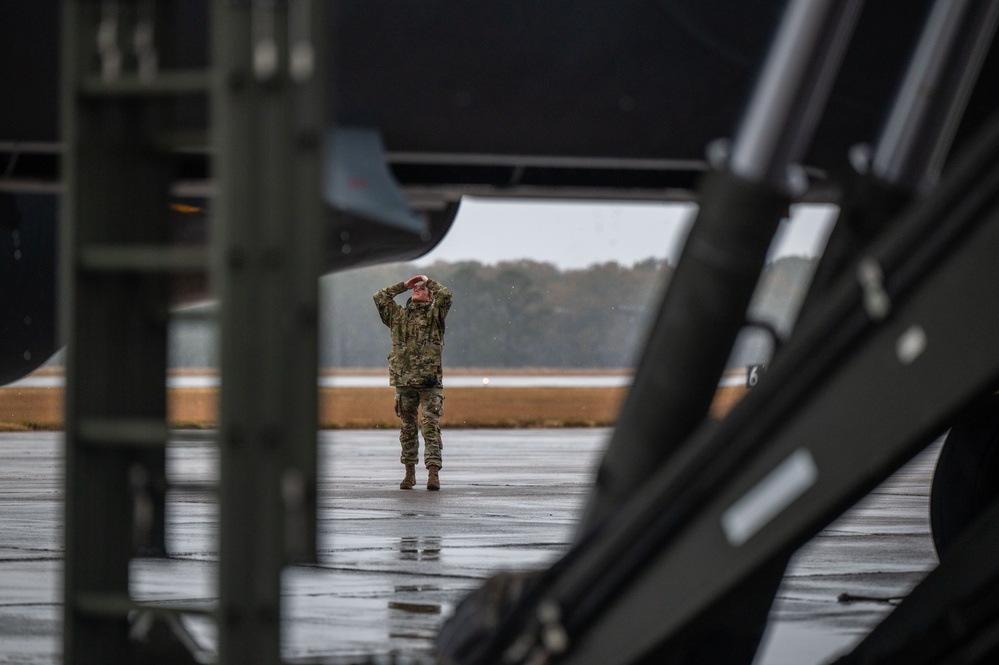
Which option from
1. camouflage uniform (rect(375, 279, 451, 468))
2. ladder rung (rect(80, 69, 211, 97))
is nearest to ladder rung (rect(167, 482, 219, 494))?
ladder rung (rect(80, 69, 211, 97))

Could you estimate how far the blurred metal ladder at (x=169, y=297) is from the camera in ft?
8.77

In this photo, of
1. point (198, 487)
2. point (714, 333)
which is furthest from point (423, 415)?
point (198, 487)

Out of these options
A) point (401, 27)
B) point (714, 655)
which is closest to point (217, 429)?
point (714, 655)

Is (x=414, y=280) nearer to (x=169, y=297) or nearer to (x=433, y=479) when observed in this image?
(x=433, y=479)

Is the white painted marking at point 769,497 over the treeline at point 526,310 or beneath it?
beneath

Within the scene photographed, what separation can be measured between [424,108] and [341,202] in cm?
108

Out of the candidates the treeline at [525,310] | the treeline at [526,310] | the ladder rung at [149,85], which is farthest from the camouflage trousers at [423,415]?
the treeline at [526,310]

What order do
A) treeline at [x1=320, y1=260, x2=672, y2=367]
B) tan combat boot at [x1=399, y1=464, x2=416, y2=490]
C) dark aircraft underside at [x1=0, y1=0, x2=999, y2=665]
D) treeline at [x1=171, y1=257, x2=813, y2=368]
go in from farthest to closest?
1. treeline at [x1=320, y1=260, x2=672, y2=367]
2. treeline at [x1=171, y1=257, x2=813, y2=368]
3. tan combat boot at [x1=399, y1=464, x2=416, y2=490]
4. dark aircraft underside at [x1=0, y1=0, x2=999, y2=665]

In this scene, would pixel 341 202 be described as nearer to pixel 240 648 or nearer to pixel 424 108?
pixel 424 108

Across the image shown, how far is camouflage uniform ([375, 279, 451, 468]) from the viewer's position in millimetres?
11516

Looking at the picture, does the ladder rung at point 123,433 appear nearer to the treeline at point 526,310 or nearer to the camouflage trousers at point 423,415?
the camouflage trousers at point 423,415

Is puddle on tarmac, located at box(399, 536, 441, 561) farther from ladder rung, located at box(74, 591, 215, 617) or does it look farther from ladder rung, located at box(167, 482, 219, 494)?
ladder rung, located at box(167, 482, 219, 494)

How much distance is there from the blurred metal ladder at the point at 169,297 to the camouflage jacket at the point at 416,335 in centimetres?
838

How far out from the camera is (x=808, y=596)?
20.1 ft
